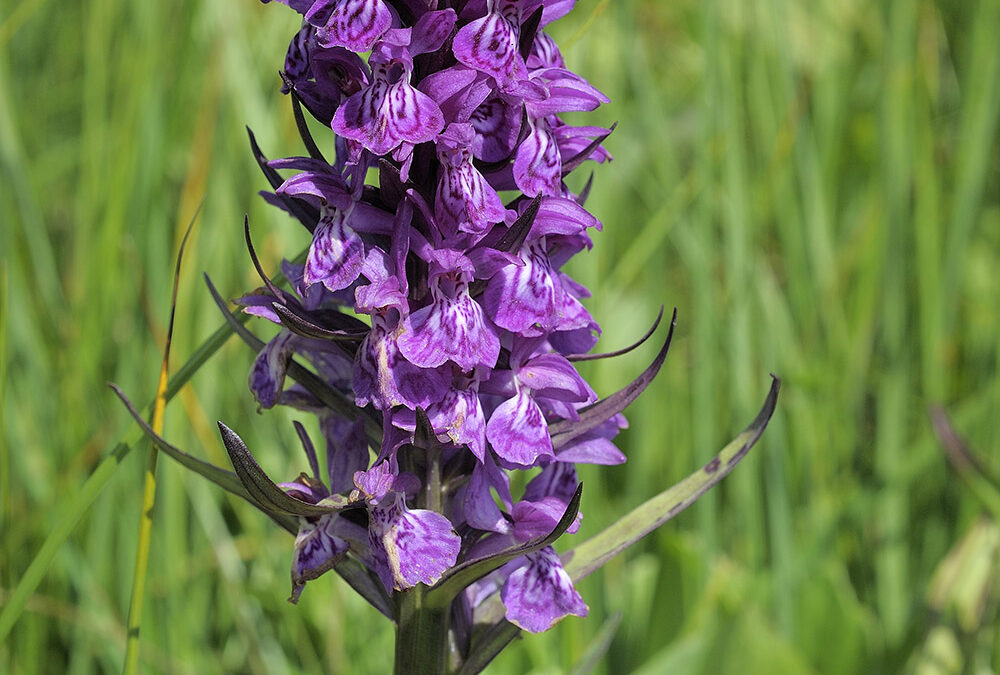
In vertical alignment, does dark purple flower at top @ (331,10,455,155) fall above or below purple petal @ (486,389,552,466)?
above

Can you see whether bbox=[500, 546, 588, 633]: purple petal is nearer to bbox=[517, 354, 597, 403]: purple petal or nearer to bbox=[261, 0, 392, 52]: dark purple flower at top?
bbox=[517, 354, 597, 403]: purple petal

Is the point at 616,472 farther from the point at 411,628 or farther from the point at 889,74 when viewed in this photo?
the point at 411,628

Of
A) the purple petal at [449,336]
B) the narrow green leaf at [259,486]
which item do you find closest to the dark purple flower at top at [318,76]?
the purple petal at [449,336]

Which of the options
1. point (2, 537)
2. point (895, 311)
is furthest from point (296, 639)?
point (895, 311)

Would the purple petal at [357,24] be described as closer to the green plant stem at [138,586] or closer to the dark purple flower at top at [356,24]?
the dark purple flower at top at [356,24]

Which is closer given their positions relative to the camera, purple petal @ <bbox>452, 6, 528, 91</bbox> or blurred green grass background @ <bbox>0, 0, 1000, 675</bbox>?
purple petal @ <bbox>452, 6, 528, 91</bbox>

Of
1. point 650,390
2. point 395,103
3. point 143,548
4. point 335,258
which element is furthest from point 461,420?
point 650,390

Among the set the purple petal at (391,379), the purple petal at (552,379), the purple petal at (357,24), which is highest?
the purple petal at (357,24)

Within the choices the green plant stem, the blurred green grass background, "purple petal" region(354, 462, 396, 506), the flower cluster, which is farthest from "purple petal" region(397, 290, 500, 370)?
the blurred green grass background
